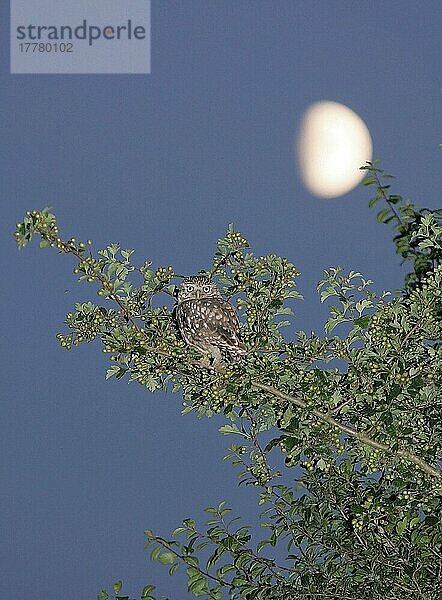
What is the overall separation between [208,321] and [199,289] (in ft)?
0.22

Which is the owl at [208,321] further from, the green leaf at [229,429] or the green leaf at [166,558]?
the green leaf at [166,558]

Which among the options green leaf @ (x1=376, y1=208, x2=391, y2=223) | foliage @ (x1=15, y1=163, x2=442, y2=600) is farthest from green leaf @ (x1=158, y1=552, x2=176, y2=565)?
green leaf @ (x1=376, y1=208, x2=391, y2=223)

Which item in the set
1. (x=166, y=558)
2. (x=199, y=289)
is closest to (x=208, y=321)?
(x=199, y=289)

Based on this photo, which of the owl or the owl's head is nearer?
the owl

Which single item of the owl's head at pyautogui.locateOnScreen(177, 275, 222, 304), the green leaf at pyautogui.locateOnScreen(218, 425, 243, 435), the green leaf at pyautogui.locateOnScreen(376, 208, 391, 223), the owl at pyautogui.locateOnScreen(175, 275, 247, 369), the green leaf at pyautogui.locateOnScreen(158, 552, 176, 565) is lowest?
the green leaf at pyautogui.locateOnScreen(158, 552, 176, 565)

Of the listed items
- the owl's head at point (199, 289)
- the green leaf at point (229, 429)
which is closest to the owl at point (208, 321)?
the owl's head at point (199, 289)

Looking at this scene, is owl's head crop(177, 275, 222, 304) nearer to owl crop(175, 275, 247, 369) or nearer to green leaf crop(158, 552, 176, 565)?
owl crop(175, 275, 247, 369)

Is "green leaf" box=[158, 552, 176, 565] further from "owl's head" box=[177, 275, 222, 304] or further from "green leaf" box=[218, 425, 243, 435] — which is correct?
"owl's head" box=[177, 275, 222, 304]

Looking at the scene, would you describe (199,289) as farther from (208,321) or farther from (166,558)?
(166,558)

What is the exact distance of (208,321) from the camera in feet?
3.55

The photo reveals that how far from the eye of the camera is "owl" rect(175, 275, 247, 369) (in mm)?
1021

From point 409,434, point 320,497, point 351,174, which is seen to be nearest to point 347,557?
point 320,497

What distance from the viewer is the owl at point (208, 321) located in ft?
3.35

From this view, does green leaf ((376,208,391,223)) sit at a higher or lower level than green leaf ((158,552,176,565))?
higher
